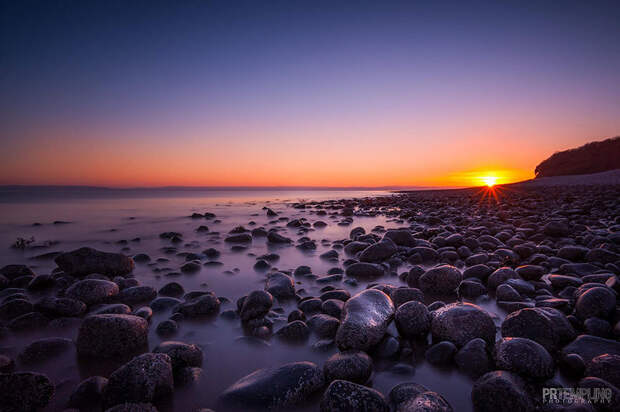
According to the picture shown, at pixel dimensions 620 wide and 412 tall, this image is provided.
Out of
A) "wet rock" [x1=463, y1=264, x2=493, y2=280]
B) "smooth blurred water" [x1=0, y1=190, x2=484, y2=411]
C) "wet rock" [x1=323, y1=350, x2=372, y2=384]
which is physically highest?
→ "wet rock" [x1=463, y1=264, x2=493, y2=280]

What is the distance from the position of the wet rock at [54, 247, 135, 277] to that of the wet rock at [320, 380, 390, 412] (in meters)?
4.32

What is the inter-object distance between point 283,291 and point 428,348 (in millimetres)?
1829

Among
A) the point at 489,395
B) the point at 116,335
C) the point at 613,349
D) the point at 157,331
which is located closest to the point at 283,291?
the point at 157,331

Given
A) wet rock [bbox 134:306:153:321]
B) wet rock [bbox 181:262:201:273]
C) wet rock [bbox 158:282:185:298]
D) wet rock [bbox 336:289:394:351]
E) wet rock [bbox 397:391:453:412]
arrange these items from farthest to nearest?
1. wet rock [bbox 181:262:201:273]
2. wet rock [bbox 158:282:185:298]
3. wet rock [bbox 134:306:153:321]
4. wet rock [bbox 336:289:394:351]
5. wet rock [bbox 397:391:453:412]

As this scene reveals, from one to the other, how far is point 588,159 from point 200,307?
201 ft

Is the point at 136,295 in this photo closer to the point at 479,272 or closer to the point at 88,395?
the point at 88,395

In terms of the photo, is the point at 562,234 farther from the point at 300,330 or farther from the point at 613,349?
the point at 300,330

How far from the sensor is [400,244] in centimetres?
609

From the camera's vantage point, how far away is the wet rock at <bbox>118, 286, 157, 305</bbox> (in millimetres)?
3412

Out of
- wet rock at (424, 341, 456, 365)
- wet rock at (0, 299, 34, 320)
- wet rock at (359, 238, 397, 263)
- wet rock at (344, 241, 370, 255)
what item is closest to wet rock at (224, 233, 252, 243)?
wet rock at (344, 241, 370, 255)

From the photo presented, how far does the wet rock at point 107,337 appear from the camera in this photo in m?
2.27

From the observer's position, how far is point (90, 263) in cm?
434

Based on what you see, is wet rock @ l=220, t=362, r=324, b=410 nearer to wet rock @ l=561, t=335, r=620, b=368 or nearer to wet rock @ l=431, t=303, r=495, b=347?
wet rock @ l=431, t=303, r=495, b=347

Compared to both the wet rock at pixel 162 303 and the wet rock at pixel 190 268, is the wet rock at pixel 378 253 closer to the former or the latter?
the wet rock at pixel 190 268
